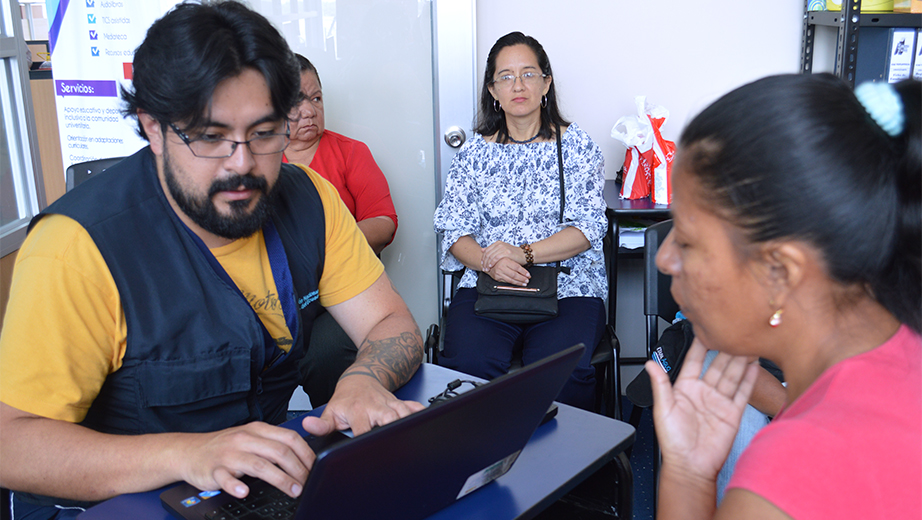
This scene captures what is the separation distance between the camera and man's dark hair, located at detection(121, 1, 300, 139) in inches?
47.7

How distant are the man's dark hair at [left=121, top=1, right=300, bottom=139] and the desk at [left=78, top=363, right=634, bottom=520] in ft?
1.96

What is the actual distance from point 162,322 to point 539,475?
679mm

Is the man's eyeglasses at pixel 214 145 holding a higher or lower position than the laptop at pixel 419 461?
higher

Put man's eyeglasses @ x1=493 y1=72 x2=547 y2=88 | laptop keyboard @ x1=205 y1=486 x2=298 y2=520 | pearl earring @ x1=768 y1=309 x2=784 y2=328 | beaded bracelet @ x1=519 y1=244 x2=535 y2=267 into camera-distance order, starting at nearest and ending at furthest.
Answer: pearl earring @ x1=768 y1=309 x2=784 y2=328
laptop keyboard @ x1=205 y1=486 x2=298 y2=520
beaded bracelet @ x1=519 y1=244 x2=535 y2=267
man's eyeglasses @ x1=493 y1=72 x2=547 y2=88

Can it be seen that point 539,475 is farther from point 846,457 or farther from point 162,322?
point 162,322

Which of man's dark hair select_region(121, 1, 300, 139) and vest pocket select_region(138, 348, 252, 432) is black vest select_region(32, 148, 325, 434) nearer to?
vest pocket select_region(138, 348, 252, 432)

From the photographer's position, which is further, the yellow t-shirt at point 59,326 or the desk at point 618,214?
the desk at point 618,214

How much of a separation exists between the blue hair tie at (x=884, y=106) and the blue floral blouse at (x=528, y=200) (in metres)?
1.72

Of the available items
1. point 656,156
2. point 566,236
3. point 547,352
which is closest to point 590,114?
point 656,156

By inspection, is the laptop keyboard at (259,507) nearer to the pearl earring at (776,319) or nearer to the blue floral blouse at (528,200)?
the pearl earring at (776,319)

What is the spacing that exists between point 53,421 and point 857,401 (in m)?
1.09

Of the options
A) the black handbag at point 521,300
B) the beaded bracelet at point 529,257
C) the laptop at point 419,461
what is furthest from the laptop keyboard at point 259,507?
the beaded bracelet at point 529,257

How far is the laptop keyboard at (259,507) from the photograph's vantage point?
889 mm

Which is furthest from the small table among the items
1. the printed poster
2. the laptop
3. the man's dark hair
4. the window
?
the window
